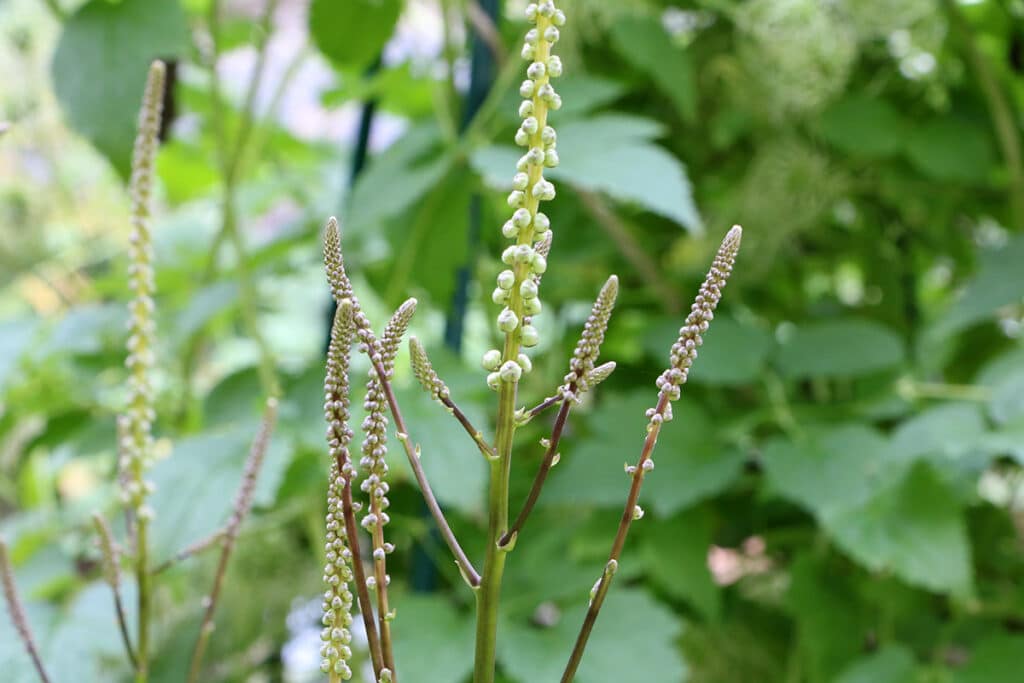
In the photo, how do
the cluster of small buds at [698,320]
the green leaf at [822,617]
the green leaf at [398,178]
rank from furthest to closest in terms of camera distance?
the green leaf at [822,617] < the green leaf at [398,178] < the cluster of small buds at [698,320]

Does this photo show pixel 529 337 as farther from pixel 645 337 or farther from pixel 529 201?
pixel 645 337

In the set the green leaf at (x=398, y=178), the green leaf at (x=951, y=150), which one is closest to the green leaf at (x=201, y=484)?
the green leaf at (x=398, y=178)

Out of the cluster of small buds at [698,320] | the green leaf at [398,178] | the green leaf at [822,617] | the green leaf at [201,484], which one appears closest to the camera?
the cluster of small buds at [698,320]

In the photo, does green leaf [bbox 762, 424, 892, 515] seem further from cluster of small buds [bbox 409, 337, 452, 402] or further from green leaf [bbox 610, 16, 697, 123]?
cluster of small buds [bbox 409, 337, 452, 402]

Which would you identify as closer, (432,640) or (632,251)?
(432,640)

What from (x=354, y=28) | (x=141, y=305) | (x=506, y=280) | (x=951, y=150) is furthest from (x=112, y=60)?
(x=951, y=150)

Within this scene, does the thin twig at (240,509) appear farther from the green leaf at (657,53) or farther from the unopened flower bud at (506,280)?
the green leaf at (657,53)

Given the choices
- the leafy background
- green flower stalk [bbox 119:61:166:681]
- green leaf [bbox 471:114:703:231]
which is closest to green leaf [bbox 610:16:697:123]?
the leafy background
